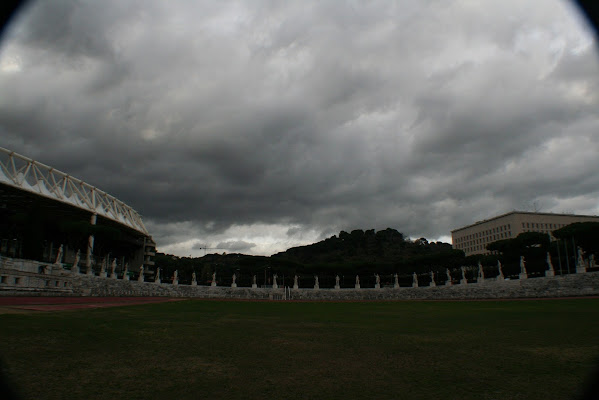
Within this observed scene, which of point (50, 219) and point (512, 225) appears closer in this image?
point (50, 219)

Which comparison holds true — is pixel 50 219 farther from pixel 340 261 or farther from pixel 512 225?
pixel 512 225

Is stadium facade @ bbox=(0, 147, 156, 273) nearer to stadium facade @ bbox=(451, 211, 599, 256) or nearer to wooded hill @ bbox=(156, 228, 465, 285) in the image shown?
wooded hill @ bbox=(156, 228, 465, 285)

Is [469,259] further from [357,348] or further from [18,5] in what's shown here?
[18,5]

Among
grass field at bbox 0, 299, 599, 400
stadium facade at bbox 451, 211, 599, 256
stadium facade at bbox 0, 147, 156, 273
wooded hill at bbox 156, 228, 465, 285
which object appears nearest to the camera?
grass field at bbox 0, 299, 599, 400

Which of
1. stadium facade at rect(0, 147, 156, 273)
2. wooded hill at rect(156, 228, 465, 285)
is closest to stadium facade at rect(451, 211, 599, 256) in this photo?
wooded hill at rect(156, 228, 465, 285)

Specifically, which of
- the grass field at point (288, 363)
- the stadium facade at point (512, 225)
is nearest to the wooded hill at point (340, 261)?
the stadium facade at point (512, 225)

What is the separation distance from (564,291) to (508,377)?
46.4 metres

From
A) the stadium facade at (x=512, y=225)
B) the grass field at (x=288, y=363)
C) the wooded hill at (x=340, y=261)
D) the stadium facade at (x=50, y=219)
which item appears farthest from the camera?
the stadium facade at (x=512, y=225)

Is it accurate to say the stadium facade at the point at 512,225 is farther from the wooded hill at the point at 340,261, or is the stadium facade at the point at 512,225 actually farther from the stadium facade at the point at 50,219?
the stadium facade at the point at 50,219

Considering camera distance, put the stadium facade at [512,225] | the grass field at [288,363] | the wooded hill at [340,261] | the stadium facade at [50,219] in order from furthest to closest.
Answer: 1. the stadium facade at [512,225]
2. the wooded hill at [340,261]
3. the stadium facade at [50,219]
4. the grass field at [288,363]

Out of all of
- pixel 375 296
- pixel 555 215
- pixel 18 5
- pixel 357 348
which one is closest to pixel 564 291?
pixel 375 296

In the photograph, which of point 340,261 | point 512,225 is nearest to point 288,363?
point 340,261

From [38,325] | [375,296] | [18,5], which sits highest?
[18,5]

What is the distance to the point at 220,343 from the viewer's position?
11.2 meters
